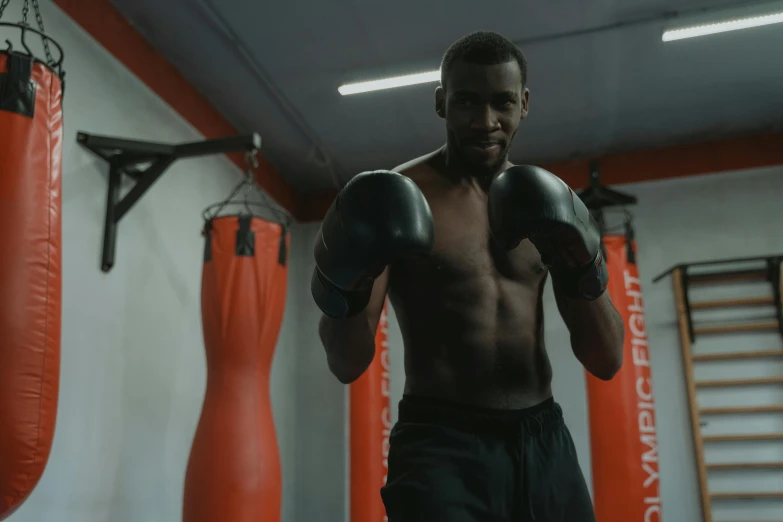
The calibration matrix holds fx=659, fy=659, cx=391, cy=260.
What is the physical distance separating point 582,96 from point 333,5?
1.75m

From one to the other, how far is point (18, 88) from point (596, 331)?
1494mm

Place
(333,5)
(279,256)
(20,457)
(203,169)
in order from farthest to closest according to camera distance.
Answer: (203,169) < (333,5) < (279,256) < (20,457)

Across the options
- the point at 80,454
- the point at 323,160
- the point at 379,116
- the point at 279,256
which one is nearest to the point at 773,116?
the point at 379,116

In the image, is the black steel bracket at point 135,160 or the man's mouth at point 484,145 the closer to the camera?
Answer: the man's mouth at point 484,145

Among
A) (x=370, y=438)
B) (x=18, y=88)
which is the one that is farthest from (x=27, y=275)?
(x=370, y=438)

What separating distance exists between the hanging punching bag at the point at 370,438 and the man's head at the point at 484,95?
2.42 meters

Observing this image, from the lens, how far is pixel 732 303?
4395mm

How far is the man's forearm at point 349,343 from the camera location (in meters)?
1.28

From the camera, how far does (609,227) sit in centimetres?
480

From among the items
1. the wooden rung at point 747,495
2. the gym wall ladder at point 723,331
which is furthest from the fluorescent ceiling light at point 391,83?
the wooden rung at point 747,495

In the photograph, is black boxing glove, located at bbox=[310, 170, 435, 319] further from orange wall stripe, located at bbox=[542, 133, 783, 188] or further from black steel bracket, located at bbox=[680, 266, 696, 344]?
orange wall stripe, located at bbox=[542, 133, 783, 188]

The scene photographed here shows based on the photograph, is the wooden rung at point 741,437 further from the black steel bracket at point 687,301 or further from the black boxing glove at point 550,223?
the black boxing glove at point 550,223

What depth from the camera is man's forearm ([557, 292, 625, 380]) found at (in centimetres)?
134

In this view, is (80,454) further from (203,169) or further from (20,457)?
(203,169)
